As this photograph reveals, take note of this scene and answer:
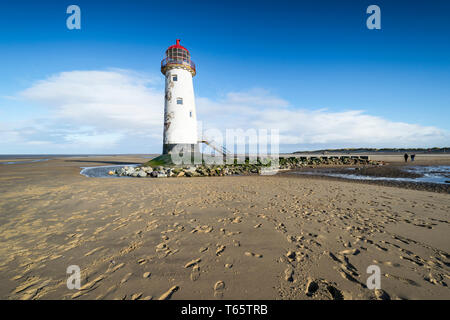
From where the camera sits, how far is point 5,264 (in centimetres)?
338

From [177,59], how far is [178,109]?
643 cm

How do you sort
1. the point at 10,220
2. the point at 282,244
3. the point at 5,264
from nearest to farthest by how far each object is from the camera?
1. the point at 5,264
2. the point at 282,244
3. the point at 10,220

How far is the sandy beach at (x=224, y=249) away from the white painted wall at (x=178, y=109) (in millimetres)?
15456

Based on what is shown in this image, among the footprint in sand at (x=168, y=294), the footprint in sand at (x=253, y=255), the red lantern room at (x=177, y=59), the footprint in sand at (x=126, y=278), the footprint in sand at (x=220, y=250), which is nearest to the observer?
the footprint in sand at (x=168, y=294)

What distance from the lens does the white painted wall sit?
70.7ft

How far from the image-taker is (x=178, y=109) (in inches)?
850

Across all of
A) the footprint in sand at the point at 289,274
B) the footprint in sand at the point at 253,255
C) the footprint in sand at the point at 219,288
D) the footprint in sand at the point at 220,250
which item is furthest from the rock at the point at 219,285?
the footprint in sand at the point at 289,274

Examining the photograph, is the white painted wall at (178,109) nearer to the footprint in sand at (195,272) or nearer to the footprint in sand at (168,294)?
the footprint in sand at (195,272)

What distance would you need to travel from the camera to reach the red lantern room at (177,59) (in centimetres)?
2147

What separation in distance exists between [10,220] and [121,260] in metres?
5.25

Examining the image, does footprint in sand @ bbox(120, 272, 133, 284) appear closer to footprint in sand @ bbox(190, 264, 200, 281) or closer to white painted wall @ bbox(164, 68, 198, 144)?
footprint in sand @ bbox(190, 264, 200, 281)

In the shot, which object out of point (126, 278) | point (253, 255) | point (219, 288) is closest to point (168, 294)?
point (219, 288)
